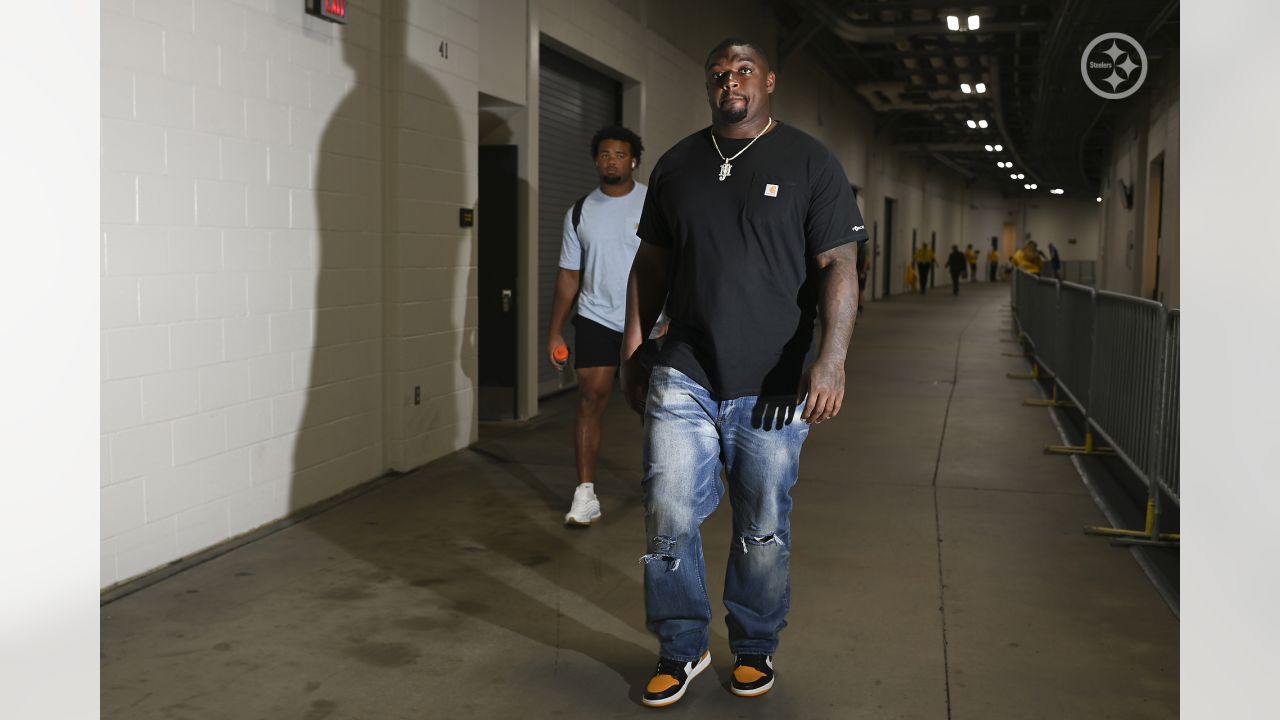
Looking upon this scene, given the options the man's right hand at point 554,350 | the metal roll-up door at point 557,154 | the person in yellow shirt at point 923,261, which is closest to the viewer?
the man's right hand at point 554,350

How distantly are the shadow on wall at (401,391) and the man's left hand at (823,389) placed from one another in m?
1.40

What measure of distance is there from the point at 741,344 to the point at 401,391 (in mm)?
3999

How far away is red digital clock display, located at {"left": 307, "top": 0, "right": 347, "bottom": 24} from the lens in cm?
596

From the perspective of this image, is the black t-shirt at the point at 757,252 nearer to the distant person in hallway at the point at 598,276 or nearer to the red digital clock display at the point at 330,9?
the distant person in hallway at the point at 598,276

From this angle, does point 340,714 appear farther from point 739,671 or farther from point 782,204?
point 782,204

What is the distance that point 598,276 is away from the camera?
18.6 ft

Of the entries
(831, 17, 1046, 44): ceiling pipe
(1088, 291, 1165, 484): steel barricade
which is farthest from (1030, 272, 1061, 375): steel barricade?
(831, 17, 1046, 44): ceiling pipe

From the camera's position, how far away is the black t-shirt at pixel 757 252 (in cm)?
336

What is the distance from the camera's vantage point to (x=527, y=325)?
9.38 meters

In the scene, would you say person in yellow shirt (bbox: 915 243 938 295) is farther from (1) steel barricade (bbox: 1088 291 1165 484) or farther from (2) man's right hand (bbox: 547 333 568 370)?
(2) man's right hand (bbox: 547 333 568 370)

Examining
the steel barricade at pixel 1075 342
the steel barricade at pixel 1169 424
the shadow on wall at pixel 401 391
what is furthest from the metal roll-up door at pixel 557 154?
the steel barricade at pixel 1169 424
